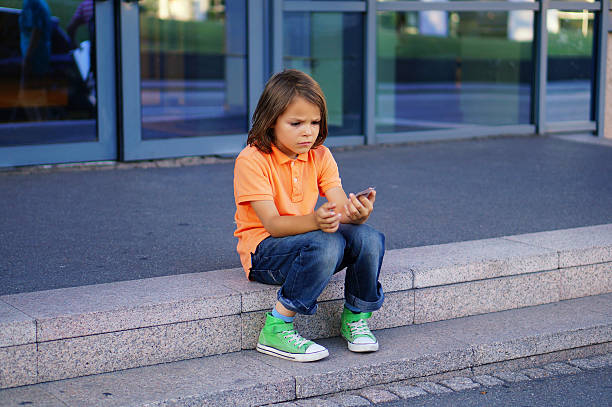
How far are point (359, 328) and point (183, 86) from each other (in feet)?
24.7

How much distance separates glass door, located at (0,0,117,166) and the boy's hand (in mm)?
4046

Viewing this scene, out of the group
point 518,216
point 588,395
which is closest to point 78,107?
point 518,216

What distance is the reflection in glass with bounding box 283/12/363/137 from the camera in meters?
8.09

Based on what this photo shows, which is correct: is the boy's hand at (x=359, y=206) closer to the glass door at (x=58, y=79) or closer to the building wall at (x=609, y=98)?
the glass door at (x=58, y=79)

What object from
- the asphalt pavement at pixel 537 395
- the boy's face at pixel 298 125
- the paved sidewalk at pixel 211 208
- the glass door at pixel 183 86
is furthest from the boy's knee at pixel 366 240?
the glass door at pixel 183 86

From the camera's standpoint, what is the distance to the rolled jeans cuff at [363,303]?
11.7 feet

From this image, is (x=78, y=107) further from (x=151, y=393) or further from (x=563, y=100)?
(x=563, y=100)

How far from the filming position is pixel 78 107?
7113 millimetres

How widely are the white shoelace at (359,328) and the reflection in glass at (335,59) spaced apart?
15.5 ft

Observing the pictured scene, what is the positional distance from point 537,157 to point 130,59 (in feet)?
12.0

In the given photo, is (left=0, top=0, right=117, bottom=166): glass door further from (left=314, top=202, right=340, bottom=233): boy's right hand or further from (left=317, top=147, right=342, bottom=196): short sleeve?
(left=314, top=202, right=340, bottom=233): boy's right hand

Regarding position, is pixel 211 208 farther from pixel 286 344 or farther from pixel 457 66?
pixel 457 66

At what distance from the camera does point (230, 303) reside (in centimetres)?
350

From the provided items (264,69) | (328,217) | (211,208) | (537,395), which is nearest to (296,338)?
(328,217)
